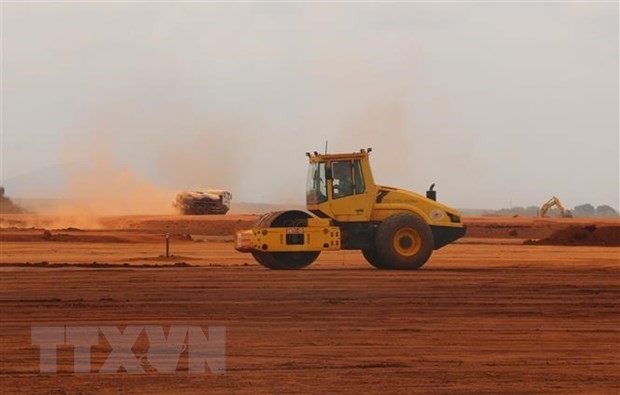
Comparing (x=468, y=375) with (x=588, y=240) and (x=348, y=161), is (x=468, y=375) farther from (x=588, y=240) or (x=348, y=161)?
(x=588, y=240)

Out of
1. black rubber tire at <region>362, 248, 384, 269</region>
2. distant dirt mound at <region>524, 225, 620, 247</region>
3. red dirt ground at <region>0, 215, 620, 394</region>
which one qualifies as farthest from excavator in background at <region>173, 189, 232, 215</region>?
black rubber tire at <region>362, 248, 384, 269</region>

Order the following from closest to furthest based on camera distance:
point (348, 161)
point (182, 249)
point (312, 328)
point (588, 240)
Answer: point (312, 328) → point (348, 161) → point (182, 249) → point (588, 240)

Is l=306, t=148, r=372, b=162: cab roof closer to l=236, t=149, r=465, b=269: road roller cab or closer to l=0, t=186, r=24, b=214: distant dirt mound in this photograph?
l=236, t=149, r=465, b=269: road roller cab

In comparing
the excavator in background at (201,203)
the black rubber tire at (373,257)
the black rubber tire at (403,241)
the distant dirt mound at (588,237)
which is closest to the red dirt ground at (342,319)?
the black rubber tire at (403,241)

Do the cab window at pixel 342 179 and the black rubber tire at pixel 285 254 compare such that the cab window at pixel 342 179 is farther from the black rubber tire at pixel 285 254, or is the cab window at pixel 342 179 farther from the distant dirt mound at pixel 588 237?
the distant dirt mound at pixel 588 237

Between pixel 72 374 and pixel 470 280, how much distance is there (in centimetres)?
1619

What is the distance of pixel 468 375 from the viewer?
15.1m

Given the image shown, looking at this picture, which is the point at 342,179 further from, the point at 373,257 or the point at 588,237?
the point at 588,237

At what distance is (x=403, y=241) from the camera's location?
108 ft

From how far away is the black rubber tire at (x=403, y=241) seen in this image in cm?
3259

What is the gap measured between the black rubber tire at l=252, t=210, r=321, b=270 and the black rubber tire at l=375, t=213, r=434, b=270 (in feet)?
5.55

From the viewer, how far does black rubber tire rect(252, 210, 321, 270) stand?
32.6 metres

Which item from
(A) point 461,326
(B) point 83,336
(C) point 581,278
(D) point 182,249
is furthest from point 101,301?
(D) point 182,249

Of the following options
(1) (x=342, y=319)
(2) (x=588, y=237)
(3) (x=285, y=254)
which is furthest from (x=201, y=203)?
(1) (x=342, y=319)
